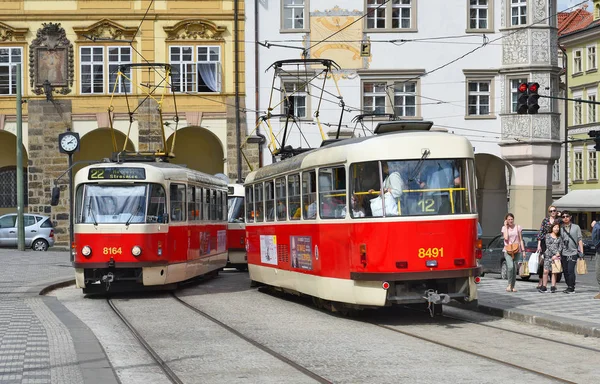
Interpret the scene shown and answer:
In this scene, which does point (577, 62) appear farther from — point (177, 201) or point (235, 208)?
point (177, 201)

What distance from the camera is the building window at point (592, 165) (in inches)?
2677

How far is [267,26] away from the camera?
43.2 metres

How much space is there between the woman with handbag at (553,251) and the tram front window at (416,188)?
5.98m

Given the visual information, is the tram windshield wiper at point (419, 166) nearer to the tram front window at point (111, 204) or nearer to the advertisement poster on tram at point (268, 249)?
the advertisement poster on tram at point (268, 249)

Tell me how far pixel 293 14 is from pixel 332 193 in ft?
90.9

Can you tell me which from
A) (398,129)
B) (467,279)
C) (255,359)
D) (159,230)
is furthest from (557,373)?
(159,230)

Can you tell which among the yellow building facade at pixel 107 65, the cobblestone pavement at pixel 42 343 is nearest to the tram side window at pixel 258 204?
the cobblestone pavement at pixel 42 343

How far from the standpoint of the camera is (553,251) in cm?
2123

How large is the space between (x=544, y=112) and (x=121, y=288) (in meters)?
25.2

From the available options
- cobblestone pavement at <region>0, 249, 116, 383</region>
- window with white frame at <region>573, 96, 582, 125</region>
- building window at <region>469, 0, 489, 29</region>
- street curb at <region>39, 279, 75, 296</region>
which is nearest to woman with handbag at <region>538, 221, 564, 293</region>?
cobblestone pavement at <region>0, 249, 116, 383</region>

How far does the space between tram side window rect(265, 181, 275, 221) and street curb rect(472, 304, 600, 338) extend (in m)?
4.73

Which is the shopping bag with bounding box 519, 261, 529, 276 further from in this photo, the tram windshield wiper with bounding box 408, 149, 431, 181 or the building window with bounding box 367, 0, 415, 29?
the building window with bounding box 367, 0, 415, 29

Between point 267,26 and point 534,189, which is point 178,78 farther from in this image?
point 534,189

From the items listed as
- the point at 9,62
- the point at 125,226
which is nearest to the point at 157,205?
the point at 125,226
